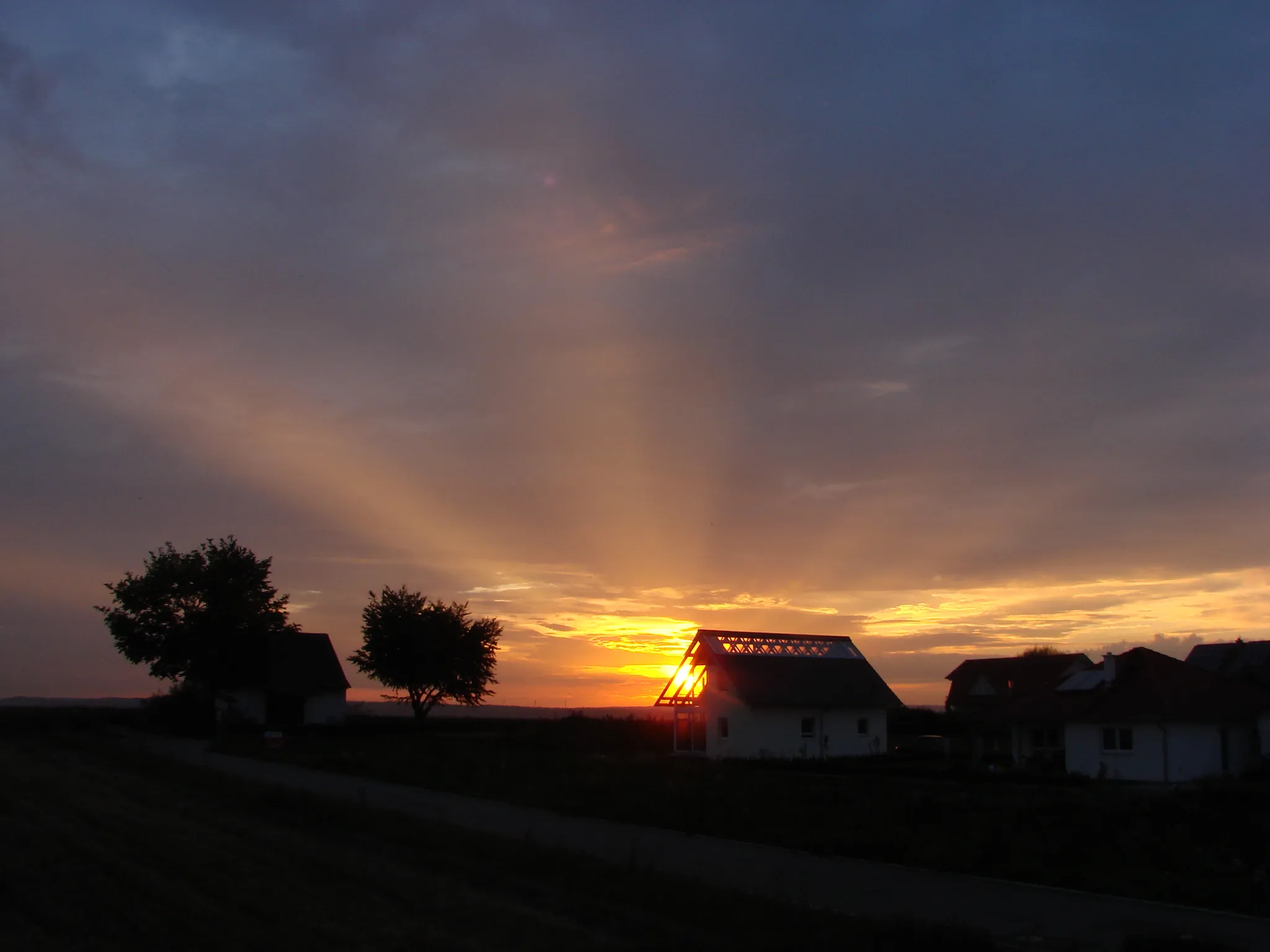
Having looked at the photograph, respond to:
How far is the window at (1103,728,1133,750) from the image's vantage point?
37.4 meters

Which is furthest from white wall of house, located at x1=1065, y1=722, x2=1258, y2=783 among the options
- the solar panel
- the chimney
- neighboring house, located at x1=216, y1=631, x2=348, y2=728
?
neighboring house, located at x1=216, y1=631, x2=348, y2=728

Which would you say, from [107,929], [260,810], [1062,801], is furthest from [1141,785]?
[107,929]

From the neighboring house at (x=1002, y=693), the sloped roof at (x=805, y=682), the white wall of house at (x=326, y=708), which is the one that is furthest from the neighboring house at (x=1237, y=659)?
the white wall of house at (x=326, y=708)

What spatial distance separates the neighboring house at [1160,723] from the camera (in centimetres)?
3653

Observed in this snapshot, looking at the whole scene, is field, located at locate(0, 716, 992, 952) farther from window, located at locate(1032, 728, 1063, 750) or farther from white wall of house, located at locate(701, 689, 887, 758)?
window, located at locate(1032, 728, 1063, 750)

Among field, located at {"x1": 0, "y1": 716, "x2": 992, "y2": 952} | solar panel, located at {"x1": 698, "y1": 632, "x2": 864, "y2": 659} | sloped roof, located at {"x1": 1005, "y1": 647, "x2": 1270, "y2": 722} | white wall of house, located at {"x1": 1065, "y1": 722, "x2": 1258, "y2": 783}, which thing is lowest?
field, located at {"x1": 0, "y1": 716, "x2": 992, "y2": 952}

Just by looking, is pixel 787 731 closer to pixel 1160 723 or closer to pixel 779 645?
pixel 779 645

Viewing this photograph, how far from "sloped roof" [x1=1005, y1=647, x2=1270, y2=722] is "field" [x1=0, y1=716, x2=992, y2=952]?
91.1ft

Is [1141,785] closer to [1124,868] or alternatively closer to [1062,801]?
[1062,801]

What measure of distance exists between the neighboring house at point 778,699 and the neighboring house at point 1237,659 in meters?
15.4

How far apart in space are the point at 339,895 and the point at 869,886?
268 inches

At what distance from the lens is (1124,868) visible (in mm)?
15539

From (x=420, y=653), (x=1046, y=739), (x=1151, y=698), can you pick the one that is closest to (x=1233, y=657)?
(x=1046, y=739)

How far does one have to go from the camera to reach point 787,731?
47.0 m
